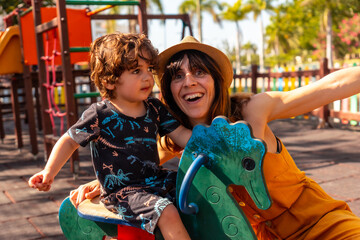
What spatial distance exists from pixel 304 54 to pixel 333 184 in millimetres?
54380

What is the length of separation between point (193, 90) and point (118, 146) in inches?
18.4

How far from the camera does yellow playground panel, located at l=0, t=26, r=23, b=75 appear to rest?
19.5 feet

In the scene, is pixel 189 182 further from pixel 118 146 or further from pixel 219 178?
pixel 118 146

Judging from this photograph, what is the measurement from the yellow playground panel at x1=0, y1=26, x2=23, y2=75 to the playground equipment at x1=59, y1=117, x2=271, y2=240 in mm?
5135

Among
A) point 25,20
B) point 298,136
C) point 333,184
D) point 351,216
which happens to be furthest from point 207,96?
point 298,136

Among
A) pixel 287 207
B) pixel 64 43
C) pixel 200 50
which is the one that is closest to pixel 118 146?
pixel 200 50

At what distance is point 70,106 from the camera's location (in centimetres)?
449

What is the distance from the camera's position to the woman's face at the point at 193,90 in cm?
202

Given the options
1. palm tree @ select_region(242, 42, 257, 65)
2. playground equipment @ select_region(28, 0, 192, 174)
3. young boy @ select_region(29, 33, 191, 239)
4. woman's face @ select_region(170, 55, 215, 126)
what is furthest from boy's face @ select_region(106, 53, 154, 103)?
palm tree @ select_region(242, 42, 257, 65)

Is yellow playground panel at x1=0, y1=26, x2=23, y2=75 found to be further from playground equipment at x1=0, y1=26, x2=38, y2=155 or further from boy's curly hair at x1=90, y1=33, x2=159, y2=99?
boy's curly hair at x1=90, y1=33, x2=159, y2=99

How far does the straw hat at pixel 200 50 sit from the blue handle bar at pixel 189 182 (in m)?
0.74

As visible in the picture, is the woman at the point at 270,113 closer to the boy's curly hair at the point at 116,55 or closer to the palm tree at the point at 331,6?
the boy's curly hair at the point at 116,55

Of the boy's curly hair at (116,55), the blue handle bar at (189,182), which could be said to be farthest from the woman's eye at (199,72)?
the blue handle bar at (189,182)

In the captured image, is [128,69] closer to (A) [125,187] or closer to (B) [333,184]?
(A) [125,187]
